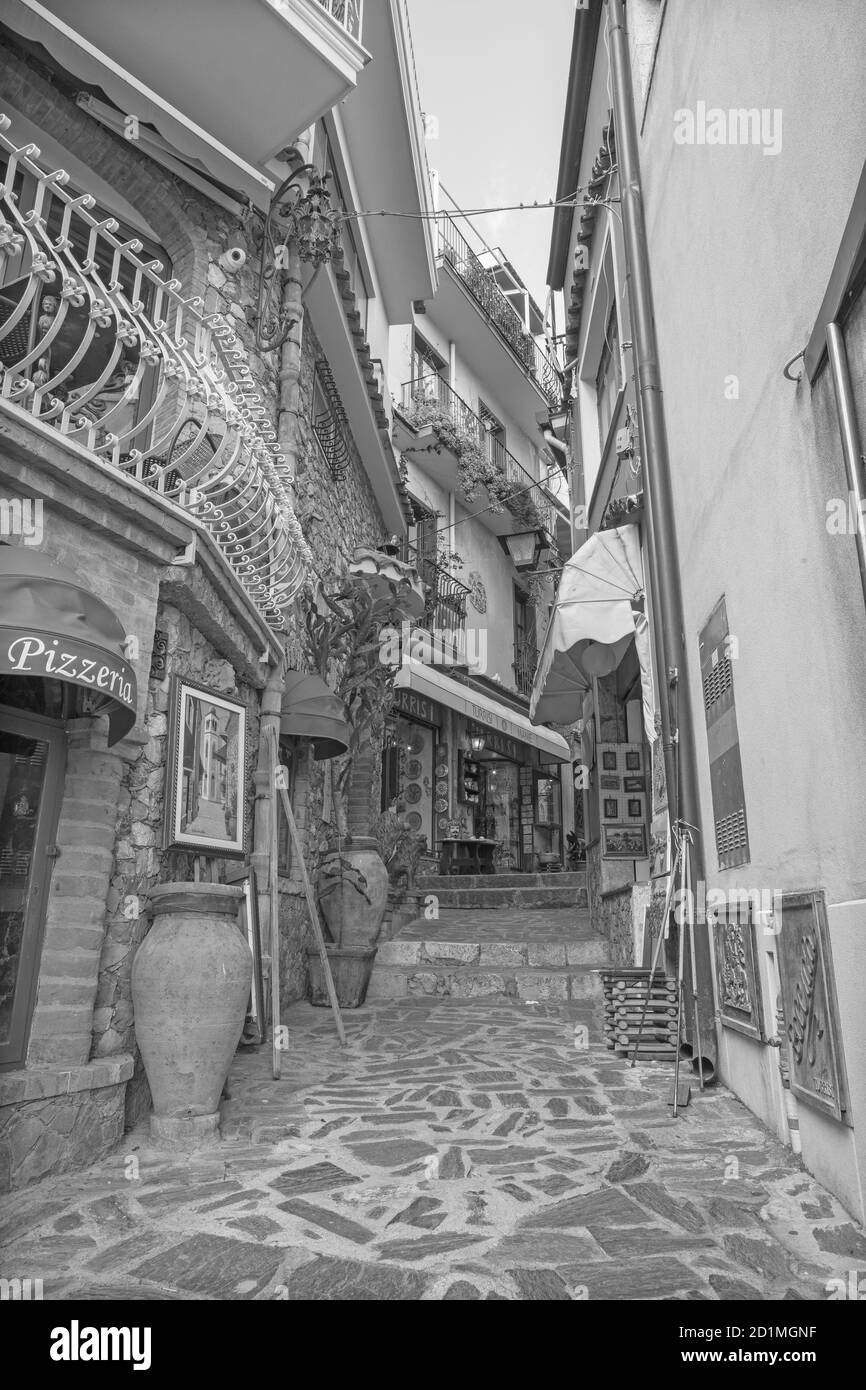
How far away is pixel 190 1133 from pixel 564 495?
24.8 meters

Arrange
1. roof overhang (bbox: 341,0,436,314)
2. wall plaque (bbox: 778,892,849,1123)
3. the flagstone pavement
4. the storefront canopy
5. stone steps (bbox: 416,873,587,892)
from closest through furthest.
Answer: the flagstone pavement < wall plaque (bbox: 778,892,849,1123) < the storefront canopy < roof overhang (bbox: 341,0,436,314) < stone steps (bbox: 416,873,587,892)

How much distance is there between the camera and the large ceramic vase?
3.94 meters

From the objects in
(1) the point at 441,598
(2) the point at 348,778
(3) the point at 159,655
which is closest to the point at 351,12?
(3) the point at 159,655

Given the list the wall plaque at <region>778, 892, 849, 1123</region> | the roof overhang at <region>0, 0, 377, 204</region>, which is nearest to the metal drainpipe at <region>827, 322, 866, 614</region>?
the wall plaque at <region>778, 892, 849, 1123</region>

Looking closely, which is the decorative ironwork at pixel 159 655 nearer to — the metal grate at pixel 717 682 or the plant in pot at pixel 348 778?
the metal grate at pixel 717 682

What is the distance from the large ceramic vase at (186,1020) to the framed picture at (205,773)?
2.98ft

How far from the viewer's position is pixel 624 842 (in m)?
8.95

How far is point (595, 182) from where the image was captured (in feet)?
28.4

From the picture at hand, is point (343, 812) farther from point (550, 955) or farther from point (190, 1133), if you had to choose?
point (190, 1133)

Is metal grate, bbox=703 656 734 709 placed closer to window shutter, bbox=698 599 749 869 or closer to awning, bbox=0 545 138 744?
window shutter, bbox=698 599 749 869

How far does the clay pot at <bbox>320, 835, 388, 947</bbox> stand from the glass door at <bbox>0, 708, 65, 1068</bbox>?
440 centimetres

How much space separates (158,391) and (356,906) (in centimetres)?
489
